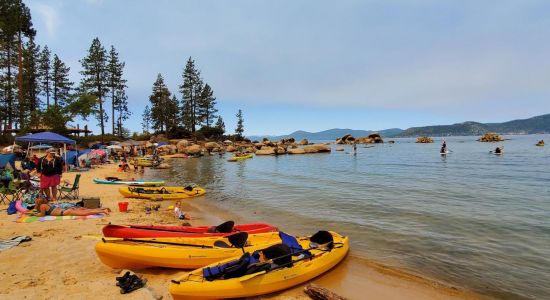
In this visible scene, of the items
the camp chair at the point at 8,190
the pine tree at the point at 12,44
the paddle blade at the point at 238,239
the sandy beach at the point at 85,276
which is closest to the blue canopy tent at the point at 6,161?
the camp chair at the point at 8,190

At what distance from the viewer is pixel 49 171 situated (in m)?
13.2

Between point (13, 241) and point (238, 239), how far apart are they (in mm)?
5962

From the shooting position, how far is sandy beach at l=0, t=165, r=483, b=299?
6223 millimetres

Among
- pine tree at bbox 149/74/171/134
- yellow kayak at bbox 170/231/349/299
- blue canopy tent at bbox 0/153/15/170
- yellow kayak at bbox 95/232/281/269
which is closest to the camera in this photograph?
yellow kayak at bbox 170/231/349/299

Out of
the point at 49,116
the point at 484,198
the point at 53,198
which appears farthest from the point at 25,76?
the point at 484,198

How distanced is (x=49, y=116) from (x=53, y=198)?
1263 inches

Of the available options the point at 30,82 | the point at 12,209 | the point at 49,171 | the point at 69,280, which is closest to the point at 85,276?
the point at 69,280

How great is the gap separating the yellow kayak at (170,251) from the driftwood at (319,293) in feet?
6.06

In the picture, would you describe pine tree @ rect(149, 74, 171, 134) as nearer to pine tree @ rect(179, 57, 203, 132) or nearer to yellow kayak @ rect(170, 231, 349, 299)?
pine tree @ rect(179, 57, 203, 132)

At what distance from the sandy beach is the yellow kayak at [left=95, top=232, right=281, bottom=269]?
0.30 metres

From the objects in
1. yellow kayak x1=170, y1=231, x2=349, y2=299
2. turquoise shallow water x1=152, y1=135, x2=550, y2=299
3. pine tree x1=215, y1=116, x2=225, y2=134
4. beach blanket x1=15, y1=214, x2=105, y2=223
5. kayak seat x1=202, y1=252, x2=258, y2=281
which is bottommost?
turquoise shallow water x1=152, y1=135, x2=550, y2=299

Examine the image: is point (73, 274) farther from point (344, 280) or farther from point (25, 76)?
point (25, 76)

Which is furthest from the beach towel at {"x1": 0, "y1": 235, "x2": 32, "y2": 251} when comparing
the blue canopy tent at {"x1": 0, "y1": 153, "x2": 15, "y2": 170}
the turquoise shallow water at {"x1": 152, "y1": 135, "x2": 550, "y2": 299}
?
the blue canopy tent at {"x1": 0, "y1": 153, "x2": 15, "y2": 170}

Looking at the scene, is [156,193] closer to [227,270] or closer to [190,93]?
[227,270]
